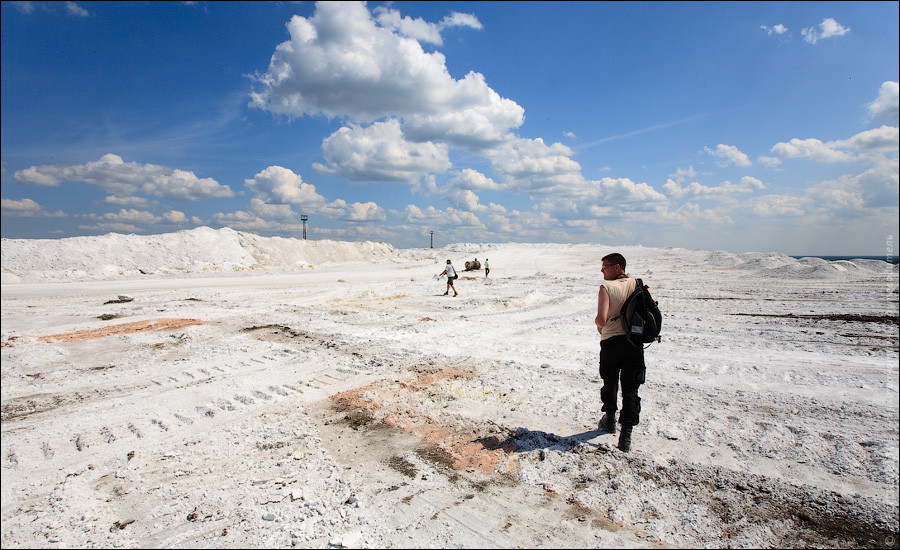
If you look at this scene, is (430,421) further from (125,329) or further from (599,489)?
(125,329)

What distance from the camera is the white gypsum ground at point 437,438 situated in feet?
10.3

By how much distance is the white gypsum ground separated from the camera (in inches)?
124

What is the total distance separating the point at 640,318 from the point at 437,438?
2.56 meters

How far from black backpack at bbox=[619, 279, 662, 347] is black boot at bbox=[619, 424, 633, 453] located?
0.89m

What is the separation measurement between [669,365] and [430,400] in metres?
4.59

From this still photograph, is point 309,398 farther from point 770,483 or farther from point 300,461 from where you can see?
point 770,483

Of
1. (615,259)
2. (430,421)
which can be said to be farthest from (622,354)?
(430,421)

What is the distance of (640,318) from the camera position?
13.2ft

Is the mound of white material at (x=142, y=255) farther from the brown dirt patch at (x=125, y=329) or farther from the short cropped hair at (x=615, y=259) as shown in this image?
the short cropped hair at (x=615, y=259)

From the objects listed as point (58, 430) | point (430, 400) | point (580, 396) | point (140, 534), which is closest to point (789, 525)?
point (580, 396)

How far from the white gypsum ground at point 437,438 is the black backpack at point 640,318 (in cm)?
123

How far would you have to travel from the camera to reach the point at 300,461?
4.08 metres

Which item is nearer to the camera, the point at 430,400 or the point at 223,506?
the point at 223,506

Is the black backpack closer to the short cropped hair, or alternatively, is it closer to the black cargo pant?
the black cargo pant
